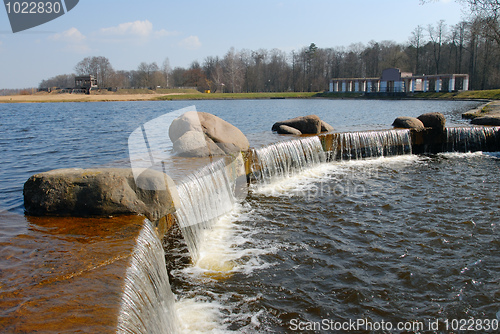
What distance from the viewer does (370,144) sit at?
14680 millimetres

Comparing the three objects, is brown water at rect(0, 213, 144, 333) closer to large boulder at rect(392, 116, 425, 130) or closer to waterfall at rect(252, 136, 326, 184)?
waterfall at rect(252, 136, 326, 184)

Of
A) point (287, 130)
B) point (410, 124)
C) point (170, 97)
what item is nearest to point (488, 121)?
point (410, 124)

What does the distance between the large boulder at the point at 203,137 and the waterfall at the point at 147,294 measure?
481cm

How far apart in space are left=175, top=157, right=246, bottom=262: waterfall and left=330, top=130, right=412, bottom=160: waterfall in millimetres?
5401

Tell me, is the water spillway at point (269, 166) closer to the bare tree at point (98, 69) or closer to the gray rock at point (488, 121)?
the gray rock at point (488, 121)

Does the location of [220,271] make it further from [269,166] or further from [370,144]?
[370,144]

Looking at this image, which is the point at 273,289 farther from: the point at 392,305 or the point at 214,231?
the point at 214,231

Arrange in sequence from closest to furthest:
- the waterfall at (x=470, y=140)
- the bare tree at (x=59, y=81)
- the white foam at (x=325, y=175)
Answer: the white foam at (x=325, y=175) < the waterfall at (x=470, y=140) < the bare tree at (x=59, y=81)

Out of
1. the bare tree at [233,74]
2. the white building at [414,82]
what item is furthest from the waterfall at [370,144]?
the bare tree at [233,74]

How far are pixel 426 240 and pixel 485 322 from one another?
2.27 metres

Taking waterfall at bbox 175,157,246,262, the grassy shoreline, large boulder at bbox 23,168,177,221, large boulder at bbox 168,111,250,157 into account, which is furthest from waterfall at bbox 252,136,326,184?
the grassy shoreline

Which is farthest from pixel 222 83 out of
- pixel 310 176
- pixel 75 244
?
pixel 75 244

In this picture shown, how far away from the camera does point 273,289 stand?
5.05 m

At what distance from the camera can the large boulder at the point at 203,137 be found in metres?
9.70
